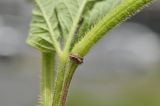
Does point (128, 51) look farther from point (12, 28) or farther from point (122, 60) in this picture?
point (12, 28)

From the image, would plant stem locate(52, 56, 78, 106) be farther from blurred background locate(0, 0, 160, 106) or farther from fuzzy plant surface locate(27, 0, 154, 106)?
blurred background locate(0, 0, 160, 106)

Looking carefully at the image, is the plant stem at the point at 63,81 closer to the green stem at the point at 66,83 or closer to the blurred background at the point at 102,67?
the green stem at the point at 66,83

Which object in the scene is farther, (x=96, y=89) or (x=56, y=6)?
(x=96, y=89)

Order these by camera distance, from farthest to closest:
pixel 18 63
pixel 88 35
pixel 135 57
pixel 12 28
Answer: pixel 12 28 → pixel 135 57 → pixel 18 63 → pixel 88 35

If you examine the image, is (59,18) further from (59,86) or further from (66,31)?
(59,86)

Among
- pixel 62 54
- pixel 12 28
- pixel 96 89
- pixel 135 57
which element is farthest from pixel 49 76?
pixel 12 28

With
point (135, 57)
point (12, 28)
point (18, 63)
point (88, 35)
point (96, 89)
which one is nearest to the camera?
point (88, 35)

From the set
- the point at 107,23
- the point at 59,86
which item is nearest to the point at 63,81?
the point at 59,86

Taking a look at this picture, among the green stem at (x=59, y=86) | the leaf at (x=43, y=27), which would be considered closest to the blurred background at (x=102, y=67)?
the leaf at (x=43, y=27)
